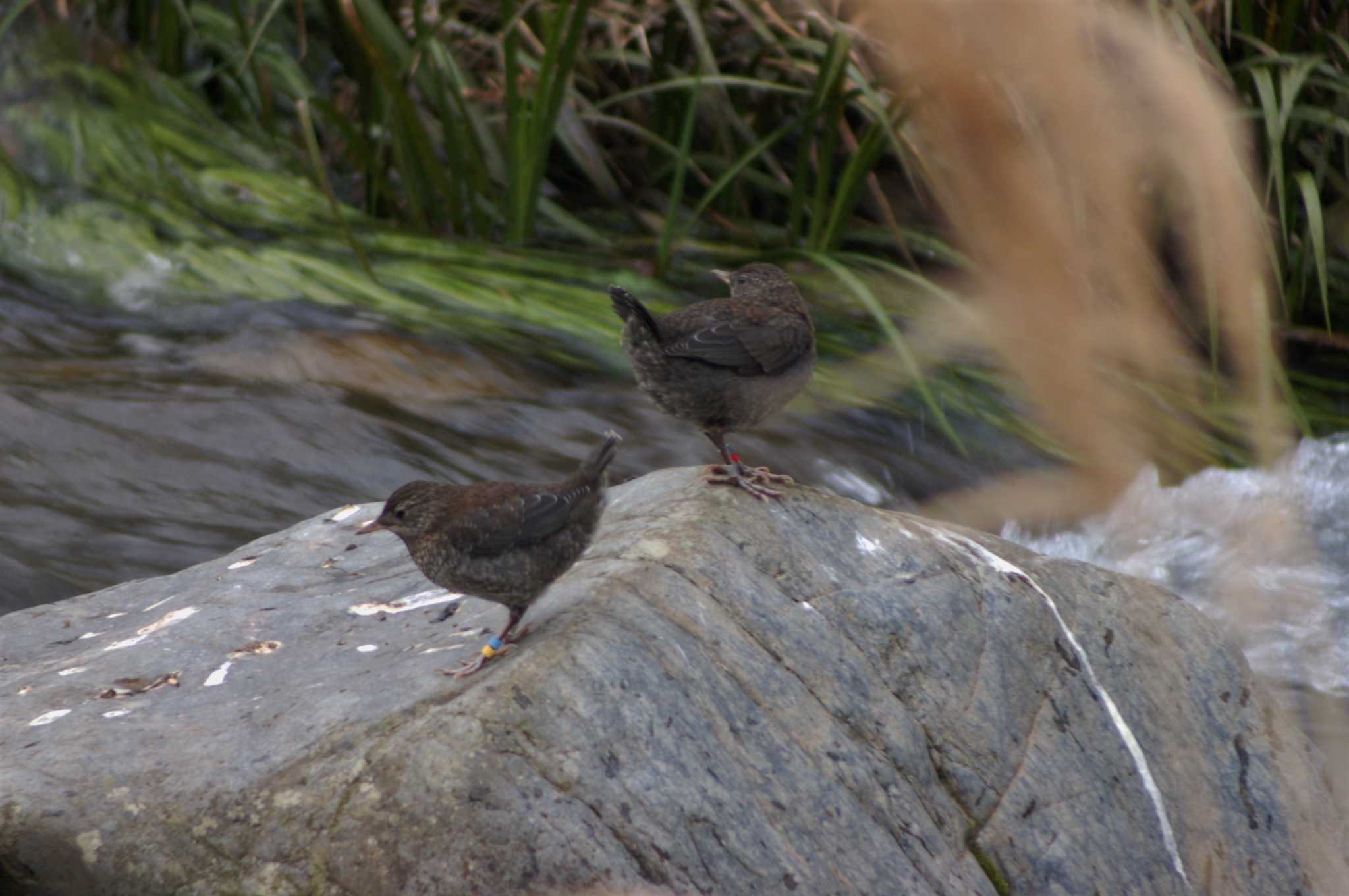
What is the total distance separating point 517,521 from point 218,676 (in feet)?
2.38

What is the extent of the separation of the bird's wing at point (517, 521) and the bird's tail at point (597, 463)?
25 millimetres

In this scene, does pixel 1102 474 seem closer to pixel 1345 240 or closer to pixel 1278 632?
pixel 1278 632

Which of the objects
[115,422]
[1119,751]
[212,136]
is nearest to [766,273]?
[1119,751]

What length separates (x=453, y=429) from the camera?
551 cm

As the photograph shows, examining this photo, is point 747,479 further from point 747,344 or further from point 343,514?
point 343,514

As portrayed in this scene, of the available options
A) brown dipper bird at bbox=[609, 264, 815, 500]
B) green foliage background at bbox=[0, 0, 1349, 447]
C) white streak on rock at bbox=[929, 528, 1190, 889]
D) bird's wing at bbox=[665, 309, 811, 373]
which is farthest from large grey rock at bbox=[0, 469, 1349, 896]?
green foliage background at bbox=[0, 0, 1349, 447]

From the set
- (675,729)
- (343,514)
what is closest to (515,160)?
(343,514)

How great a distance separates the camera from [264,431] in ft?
17.7

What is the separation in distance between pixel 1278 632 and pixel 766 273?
6.30ft

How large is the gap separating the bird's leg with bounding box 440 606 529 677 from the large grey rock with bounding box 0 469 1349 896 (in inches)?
1.5

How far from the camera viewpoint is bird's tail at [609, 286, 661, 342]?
3215 millimetres

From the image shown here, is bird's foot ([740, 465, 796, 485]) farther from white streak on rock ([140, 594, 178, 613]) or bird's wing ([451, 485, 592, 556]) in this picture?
white streak on rock ([140, 594, 178, 613])

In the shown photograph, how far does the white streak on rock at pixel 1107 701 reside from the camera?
10.2 ft

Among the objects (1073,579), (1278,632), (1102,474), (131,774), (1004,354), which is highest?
(1004,354)
